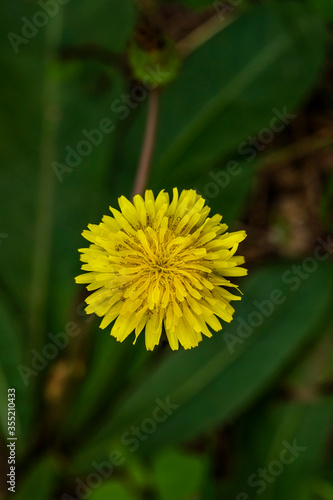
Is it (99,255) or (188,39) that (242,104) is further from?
(99,255)

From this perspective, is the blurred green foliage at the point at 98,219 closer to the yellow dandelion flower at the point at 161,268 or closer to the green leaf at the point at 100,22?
the green leaf at the point at 100,22

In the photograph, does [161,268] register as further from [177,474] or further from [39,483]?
[39,483]

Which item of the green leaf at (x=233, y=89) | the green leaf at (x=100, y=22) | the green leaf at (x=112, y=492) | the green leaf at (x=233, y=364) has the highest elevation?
the green leaf at (x=100, y=22)

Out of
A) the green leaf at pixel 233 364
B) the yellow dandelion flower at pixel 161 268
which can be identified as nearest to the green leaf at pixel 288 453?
the green leaf at pixel 233 364

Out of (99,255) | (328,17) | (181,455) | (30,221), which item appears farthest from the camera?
(30,221)

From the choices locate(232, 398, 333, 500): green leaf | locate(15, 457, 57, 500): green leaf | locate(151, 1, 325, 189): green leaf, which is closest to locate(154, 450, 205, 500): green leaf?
locate(232, 398, 333, 500): green leaf

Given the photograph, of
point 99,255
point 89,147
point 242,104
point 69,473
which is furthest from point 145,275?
point 69,473

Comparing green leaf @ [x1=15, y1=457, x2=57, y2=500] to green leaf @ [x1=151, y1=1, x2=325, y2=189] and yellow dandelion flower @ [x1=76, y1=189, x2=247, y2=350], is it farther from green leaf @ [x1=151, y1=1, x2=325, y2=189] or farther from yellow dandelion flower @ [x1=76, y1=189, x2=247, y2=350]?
green leaf @ [x1=151, y1=1, x2=325, y2=189]

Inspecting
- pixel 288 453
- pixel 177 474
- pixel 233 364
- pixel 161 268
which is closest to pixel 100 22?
pixel 161 268
